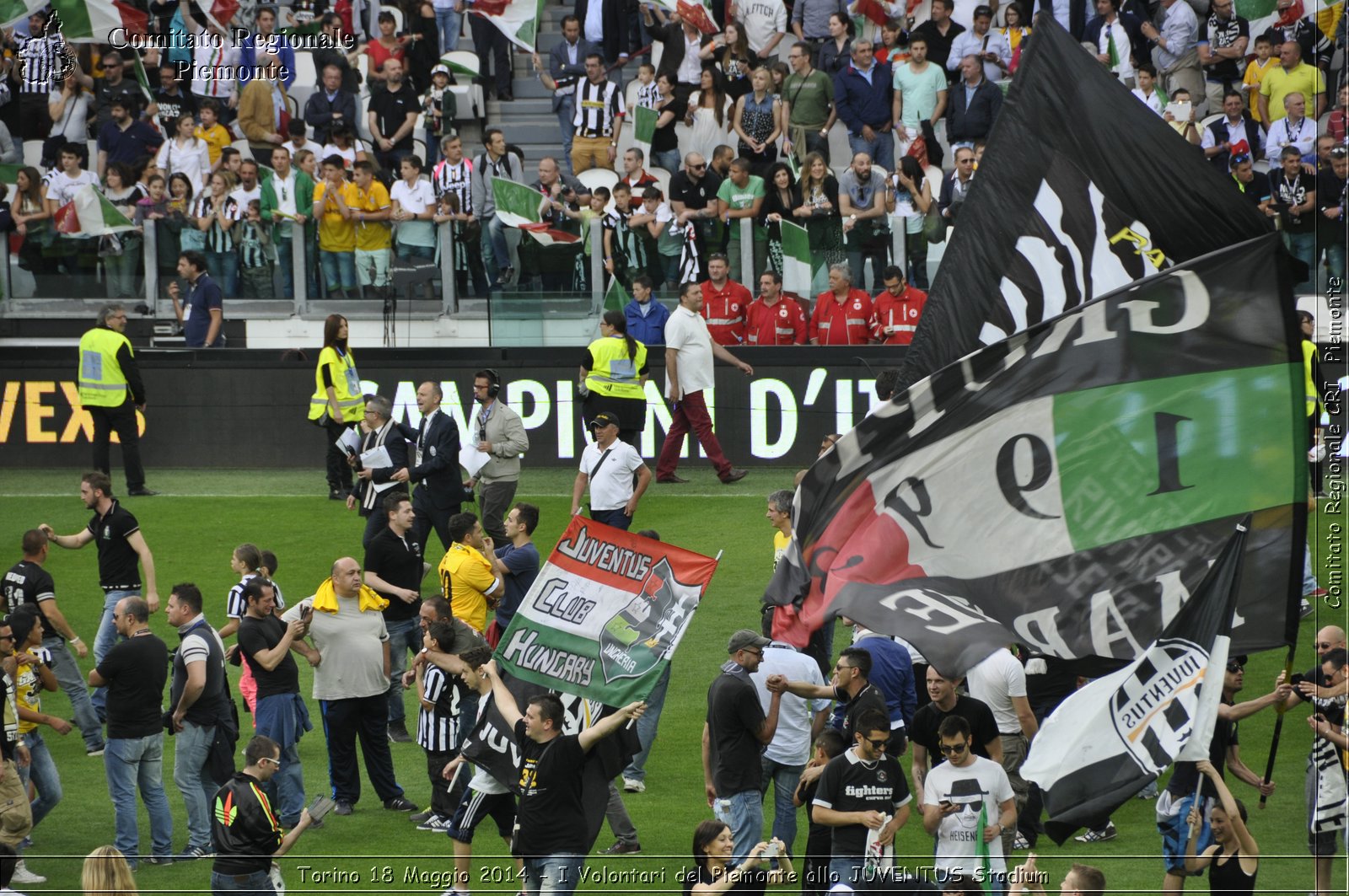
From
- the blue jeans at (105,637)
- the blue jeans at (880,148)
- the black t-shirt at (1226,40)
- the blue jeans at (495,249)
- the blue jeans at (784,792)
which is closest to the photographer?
the blue jeans at (784,792)

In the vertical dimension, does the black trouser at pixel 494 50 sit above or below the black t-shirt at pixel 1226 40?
above

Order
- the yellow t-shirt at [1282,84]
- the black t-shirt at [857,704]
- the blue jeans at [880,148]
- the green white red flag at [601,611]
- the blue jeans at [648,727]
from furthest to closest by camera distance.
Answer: the blue jeans at [880,148] < the yellow t-shirt at [1282,84] < the blue jeans at [648,727] < the green white red flag at [601,611] < the black t-shirt at [857,704]

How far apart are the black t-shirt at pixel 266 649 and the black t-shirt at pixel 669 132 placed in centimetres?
1501

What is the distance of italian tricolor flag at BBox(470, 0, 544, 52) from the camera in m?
27.6

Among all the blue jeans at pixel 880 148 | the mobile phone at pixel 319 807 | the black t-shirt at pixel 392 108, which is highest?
the black t-shirt at pixel 392 108

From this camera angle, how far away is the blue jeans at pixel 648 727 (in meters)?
12.7

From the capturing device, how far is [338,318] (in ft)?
61.7

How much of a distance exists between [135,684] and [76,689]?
2520mm

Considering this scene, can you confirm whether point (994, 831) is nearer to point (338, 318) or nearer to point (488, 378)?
point (488, 378)

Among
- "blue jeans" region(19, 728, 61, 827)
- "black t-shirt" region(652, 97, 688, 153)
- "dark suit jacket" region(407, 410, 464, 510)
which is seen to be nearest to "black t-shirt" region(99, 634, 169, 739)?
"blue jeans" region(19, 728, 61, 827)

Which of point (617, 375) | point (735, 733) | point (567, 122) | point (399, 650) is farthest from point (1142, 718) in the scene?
point (567, 122)

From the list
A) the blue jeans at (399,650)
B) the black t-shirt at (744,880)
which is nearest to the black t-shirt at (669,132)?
the blue jeans at (399,650)

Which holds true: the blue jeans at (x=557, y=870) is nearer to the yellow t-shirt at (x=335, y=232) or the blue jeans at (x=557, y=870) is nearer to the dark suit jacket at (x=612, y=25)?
the yellow t-shirt at (x=335, y=232)

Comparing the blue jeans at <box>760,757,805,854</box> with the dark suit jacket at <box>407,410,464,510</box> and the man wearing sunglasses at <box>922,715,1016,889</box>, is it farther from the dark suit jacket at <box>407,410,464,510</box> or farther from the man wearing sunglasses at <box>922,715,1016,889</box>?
the dark suit jacket at <box>407,410,464,510</box>
